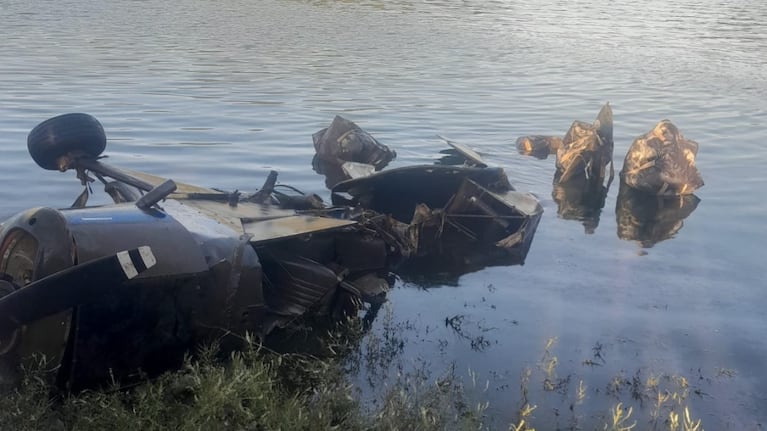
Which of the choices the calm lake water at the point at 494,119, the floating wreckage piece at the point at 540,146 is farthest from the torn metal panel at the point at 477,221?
the floating wreckage piece at the point at 540,146

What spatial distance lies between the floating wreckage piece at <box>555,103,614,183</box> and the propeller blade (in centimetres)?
962

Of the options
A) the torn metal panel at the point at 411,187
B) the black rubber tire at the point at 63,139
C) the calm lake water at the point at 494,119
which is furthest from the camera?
the torn metal panel at the point at 411,187

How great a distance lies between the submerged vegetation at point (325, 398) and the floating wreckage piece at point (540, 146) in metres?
8.97

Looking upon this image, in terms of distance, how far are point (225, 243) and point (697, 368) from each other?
14.0ft

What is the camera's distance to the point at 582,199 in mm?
13672

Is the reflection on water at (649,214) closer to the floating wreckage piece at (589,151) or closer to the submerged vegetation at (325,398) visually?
→ the floating wreckage piece at (589,151)

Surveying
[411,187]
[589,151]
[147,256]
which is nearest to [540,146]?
[589,151]

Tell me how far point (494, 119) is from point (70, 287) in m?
15.7

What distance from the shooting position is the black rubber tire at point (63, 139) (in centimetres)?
827

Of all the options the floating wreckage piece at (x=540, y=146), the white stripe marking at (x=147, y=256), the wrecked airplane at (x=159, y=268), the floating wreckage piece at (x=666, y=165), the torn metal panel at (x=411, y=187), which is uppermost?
the white stripe marking at (x=147, y=256)

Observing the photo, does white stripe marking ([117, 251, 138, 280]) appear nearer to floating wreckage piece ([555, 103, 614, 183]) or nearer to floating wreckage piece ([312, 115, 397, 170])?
floating wreckage piece ([312, 115, 397, 170])

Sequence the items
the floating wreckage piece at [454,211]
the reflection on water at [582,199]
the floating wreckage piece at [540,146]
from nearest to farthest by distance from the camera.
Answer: the floating wreckage piece at [454,211]
the reflection on water at [582,199]
the floating wreckage piece at [540,146]

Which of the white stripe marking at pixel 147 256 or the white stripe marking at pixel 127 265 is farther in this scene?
the white stripe marking at pixel 147 256

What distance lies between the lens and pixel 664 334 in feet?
27.9
